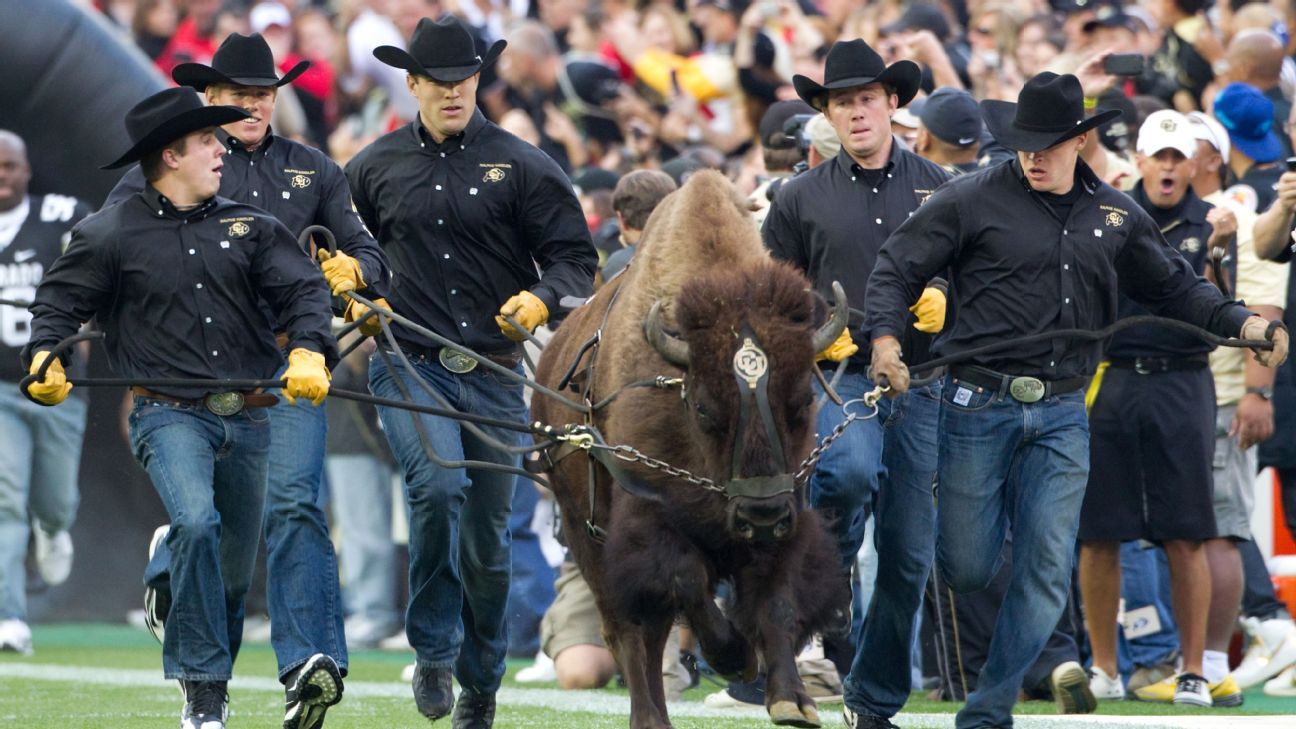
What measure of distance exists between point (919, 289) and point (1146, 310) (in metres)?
2.79

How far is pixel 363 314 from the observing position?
8758 millimetres

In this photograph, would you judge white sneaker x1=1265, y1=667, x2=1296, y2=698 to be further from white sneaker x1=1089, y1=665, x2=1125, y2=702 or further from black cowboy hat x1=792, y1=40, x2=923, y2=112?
black cowboy hat x1=792, y1=40, x2=923, y2=112

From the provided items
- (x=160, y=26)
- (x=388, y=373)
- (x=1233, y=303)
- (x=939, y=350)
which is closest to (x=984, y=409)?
(x=939, y=350)

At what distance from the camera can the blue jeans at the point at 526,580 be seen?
1342 centimetres

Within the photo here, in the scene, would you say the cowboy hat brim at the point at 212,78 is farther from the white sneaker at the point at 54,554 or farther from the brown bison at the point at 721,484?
the white sneaker at the point at 54,554

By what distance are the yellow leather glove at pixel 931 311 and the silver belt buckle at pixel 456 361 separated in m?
1.97

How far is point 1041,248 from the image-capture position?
820 cm

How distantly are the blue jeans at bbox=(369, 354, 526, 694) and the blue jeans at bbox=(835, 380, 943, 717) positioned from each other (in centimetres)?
160

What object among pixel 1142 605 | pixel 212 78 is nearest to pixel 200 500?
pixel 212 78

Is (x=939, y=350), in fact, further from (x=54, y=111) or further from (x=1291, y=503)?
(x=54, y=111)

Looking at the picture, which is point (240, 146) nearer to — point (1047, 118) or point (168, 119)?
point (168, 119)

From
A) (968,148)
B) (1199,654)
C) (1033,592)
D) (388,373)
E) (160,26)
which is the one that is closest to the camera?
(1033,592)

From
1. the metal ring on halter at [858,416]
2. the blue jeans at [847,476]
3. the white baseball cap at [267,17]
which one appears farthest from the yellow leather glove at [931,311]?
the white baseball cap at [267,17]

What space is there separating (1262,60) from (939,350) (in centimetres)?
527
